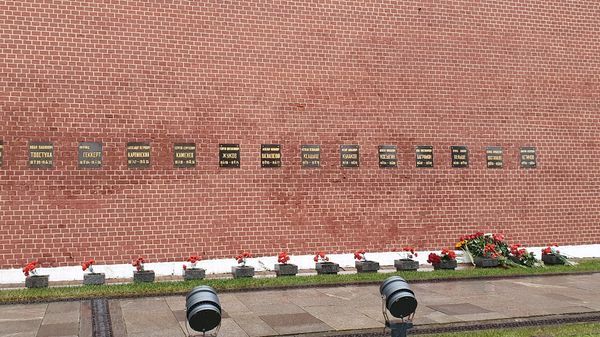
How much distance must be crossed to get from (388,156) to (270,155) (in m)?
3.33

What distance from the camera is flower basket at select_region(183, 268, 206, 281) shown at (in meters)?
12.1

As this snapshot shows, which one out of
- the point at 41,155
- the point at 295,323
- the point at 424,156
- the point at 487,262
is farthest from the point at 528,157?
the point at 41,155

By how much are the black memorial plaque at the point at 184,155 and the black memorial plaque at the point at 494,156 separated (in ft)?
27.7

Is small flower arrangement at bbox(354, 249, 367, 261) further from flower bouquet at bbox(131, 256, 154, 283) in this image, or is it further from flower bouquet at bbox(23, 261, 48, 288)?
flower bouquet at bbox(23, 261, 48, 288)

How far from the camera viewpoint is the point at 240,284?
11.0 m

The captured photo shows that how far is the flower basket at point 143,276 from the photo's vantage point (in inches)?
461

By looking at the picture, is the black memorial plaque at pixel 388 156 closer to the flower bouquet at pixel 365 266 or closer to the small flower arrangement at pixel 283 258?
the flower bouquet at pixel 365 266

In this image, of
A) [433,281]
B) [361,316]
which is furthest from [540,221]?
[361,316]

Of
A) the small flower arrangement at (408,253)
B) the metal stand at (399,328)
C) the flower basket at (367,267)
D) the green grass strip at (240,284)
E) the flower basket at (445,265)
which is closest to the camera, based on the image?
the metal stand at (399,328)

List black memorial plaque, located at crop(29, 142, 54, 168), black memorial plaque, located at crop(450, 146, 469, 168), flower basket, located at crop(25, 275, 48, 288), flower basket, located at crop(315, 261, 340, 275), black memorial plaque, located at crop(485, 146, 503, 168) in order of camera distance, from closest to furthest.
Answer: flower basket, located at crop(25, 275, 48, 288) → black memorial plaque, located at crop(29, 142, 54, 168) → flower basket, located at crop(315, 261, 340, 275) → black memorial plaque, located at crop(450, 146, 469, 168) → black memorial plaque, located at crop(485, 146, 503, 168)

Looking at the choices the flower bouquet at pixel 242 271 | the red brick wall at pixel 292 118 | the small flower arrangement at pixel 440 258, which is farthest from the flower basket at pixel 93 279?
the small flower arrangement at pixel 440 258

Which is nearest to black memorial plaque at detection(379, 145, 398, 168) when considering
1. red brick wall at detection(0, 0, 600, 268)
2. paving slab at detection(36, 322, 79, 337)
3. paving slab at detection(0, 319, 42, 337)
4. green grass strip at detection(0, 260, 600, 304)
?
red brick wall at detection(0, 0, 600, 268)

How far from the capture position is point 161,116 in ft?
42.9

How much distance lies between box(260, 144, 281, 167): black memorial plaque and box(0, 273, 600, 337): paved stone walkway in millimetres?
4034
